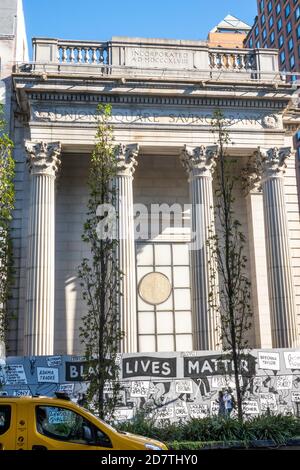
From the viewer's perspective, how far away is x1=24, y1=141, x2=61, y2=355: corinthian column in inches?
912

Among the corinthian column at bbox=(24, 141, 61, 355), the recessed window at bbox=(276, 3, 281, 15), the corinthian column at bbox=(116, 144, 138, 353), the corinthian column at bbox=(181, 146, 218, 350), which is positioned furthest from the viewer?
the recessed window at bbox=(276, 3, 281, 15)

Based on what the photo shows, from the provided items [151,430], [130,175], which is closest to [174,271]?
[130,175]

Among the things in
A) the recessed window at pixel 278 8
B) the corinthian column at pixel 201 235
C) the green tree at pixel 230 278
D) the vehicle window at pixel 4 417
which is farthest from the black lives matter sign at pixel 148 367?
the recessed window at pixel 278 8

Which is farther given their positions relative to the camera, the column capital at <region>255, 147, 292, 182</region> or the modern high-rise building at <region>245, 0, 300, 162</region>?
the modern high-rise building at <region>245, 0, 300, 162</region>

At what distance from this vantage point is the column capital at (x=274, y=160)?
26.8m

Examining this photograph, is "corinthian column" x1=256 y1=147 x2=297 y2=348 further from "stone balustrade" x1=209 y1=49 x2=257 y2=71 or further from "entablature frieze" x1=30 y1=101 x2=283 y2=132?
"stone balustrade" x1=209 y1=49 x2=257 y2=71

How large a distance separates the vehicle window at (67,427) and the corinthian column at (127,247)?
12.8 meters

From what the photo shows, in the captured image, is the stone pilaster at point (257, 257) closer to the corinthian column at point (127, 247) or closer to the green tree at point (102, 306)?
the corinthian column at point (127, 247)

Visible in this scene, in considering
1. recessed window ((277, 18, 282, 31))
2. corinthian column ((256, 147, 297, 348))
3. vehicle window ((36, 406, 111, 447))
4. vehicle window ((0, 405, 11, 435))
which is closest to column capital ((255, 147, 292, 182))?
corinthian column ((256, 147, 297, 348))

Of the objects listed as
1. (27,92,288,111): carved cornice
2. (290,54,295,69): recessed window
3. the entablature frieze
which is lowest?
the entablature frieze

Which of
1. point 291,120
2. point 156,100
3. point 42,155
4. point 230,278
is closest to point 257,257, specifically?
point 291,120

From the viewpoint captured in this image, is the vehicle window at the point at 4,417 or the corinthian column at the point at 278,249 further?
the corinthian column at the point at 278,249

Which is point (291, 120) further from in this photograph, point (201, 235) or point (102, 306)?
point (102, 306)

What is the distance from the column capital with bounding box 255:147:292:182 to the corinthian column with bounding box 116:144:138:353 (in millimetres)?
6434
